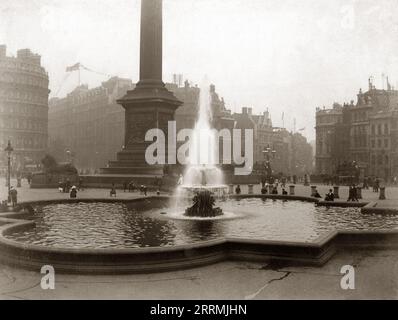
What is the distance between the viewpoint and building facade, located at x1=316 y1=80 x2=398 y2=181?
75.7m

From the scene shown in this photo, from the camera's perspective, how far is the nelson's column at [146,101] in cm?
3769

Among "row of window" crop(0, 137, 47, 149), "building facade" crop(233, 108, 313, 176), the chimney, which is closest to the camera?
the chimney

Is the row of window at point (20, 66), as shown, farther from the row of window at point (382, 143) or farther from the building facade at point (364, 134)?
the row of window at point (382, 143)

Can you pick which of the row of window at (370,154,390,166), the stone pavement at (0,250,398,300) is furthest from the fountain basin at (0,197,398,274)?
the row of window at (370,154,390,166)

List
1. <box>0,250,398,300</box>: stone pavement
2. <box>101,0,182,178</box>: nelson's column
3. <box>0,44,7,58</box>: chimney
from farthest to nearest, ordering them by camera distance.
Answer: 1. <box>0,44,7,58</box>: chimney
2. <box>101,0,182,178</box>: nelson's column
3. <box>0,250,398,300</box>: stone pavement

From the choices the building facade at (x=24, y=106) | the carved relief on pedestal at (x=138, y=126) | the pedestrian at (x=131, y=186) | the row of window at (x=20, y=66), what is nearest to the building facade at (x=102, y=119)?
the building facade at (x=24, y=106)

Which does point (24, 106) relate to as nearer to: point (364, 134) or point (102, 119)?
point (102, 119)

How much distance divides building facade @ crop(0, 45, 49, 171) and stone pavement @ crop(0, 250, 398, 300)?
70.3 metres

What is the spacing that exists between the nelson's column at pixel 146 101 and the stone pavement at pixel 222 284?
27.4m

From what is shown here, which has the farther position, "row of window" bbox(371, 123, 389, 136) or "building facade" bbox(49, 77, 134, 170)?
"building facade" bbox(49, 77, 134, 170)

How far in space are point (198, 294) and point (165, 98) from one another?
99.6 ft

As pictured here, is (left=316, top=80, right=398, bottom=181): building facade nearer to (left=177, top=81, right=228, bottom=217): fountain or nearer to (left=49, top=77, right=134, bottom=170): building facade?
(left=177, top=81, right=228, bottom=217): fountain

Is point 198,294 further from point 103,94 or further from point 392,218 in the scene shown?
point 103,94
